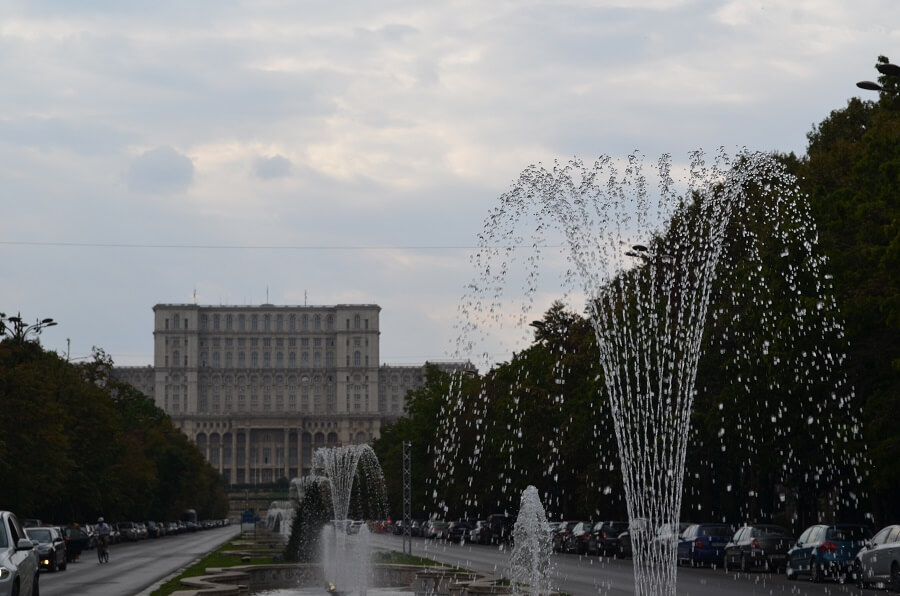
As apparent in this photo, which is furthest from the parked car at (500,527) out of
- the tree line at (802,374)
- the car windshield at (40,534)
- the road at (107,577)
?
the car windshield at (40,534)

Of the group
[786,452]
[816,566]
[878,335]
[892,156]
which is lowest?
[816,566]

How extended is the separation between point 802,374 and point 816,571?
21.4 feet

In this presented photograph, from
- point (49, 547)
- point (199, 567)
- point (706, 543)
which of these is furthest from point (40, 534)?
point (706, 543)

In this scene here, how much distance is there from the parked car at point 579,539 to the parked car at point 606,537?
2.78ft

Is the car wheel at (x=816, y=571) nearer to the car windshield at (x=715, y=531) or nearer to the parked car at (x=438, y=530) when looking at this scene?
the car windshield at (x=715, y=531)

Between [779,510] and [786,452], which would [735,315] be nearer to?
[786,452]

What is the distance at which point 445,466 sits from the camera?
109500mm

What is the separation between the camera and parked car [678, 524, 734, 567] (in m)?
50.3

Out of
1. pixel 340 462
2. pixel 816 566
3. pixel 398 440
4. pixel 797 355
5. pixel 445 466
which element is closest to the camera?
pixel 816 566

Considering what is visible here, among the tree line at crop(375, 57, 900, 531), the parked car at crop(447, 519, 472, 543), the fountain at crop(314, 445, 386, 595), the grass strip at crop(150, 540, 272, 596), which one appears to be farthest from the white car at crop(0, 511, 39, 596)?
the parked car at crop(447, 519, 472, 543)

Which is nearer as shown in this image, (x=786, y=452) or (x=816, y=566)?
(x=816, y=566)

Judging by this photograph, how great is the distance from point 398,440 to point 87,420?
65407 millimetres

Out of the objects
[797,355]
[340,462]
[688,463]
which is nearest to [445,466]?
[340,462]

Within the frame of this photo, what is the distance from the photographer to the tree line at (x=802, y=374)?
129 ft
